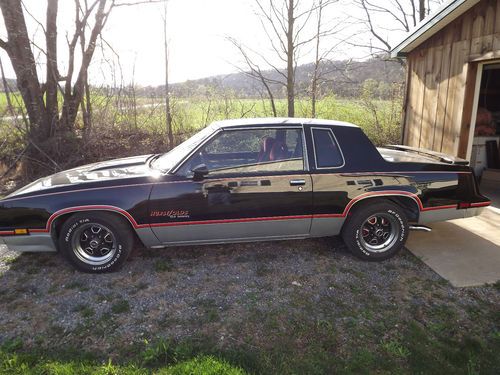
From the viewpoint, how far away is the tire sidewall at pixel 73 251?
3.71 metres

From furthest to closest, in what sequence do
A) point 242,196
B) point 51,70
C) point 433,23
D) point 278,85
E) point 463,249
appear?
point 278,85
point 51,70
point 433,23
point 463,249
point 242,196

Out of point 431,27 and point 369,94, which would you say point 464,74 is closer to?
point 431,27

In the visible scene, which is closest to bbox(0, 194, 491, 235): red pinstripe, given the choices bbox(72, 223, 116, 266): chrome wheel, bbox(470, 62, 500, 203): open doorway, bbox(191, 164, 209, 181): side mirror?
bbox(72, 223, 116, 266): chrome wheel

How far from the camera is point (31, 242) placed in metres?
3.74

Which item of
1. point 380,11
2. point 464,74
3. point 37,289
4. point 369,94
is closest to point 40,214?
point 37,289

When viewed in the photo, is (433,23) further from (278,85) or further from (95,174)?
(95,174)

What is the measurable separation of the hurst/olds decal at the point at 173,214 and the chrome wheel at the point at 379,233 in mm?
2069

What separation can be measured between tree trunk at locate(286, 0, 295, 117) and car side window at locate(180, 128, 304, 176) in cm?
621

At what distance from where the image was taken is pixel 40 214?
3.67 m

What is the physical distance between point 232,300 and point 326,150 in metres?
1.92

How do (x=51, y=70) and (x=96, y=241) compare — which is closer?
(x=96, y=241)

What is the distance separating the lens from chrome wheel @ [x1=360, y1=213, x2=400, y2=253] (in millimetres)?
4164

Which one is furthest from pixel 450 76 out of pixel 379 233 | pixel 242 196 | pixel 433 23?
pixel 242 196

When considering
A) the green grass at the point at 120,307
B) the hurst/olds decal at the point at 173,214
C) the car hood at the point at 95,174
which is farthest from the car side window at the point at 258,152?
the green grass at the point at 120,307
